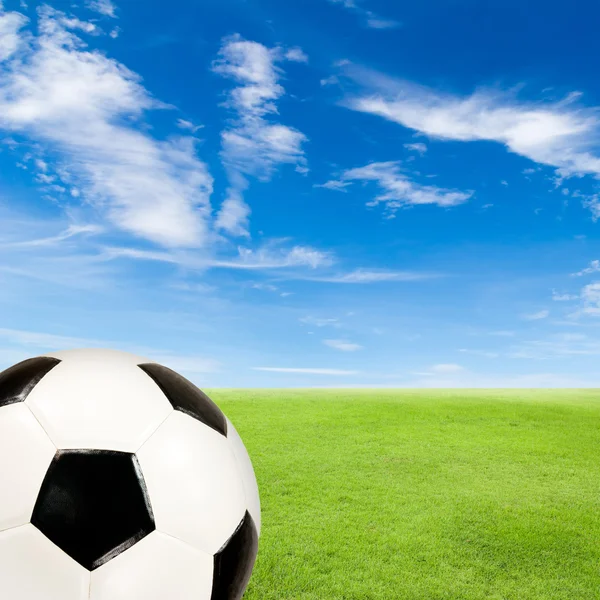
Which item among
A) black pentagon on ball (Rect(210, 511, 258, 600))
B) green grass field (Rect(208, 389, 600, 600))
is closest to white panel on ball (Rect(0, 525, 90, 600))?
black pentagon on ball (Rect(210, 511, 258, 600))

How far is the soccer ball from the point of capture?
253 cm

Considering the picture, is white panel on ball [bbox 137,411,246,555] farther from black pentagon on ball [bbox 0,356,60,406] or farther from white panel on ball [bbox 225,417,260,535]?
black pentagon on ball [bbox 0,356,60,406]

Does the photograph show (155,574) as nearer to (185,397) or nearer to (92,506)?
(92,506)

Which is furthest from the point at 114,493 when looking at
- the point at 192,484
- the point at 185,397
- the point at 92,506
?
the point at 185,397

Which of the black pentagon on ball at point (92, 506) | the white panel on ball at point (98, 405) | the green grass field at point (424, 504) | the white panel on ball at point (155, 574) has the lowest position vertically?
the green grass field at point (424, 504)

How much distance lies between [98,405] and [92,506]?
1.63 feet

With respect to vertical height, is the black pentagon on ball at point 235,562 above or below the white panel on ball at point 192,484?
below

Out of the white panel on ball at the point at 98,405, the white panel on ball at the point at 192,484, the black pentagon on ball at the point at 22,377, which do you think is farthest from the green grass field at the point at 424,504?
the black pentagon on ball at the point at 22,377

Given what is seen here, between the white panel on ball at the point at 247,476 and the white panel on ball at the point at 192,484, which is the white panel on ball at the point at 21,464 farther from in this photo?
the white panel on ball at the point at 247,476

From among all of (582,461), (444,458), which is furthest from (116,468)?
(582,461)

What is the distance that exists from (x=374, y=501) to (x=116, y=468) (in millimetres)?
4750

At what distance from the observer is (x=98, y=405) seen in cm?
284

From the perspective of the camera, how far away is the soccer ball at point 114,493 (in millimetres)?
2529

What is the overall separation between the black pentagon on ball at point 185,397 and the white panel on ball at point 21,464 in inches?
25.8
